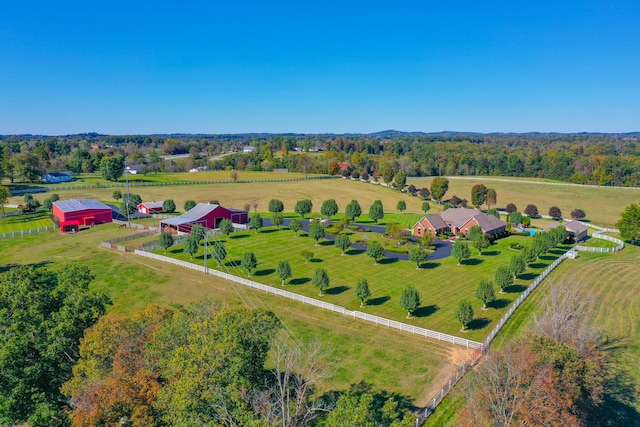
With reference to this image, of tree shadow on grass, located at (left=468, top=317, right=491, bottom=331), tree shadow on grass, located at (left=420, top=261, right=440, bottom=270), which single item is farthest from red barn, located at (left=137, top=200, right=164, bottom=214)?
tree shadow on grass, located at (left=468, top=317, right=491, bottom=331)

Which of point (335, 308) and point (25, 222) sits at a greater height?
point (335, 308)

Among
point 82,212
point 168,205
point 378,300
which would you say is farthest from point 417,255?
point 82,212

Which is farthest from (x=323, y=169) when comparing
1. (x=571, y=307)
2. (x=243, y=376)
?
(x=243, y=376)

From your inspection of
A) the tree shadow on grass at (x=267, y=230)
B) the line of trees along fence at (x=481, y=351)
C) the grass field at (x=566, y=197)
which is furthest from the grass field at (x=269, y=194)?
the line of trees along fence at (x=481, y=351)

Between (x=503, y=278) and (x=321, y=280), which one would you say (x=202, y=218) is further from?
(x=503, y=278)

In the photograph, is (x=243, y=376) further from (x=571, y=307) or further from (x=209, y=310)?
(x=571, y=307)

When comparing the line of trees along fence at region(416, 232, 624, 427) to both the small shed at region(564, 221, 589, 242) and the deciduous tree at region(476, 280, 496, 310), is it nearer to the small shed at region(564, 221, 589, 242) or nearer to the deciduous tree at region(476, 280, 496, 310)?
the deciduous tree at region(476, 280, 496, 310)
